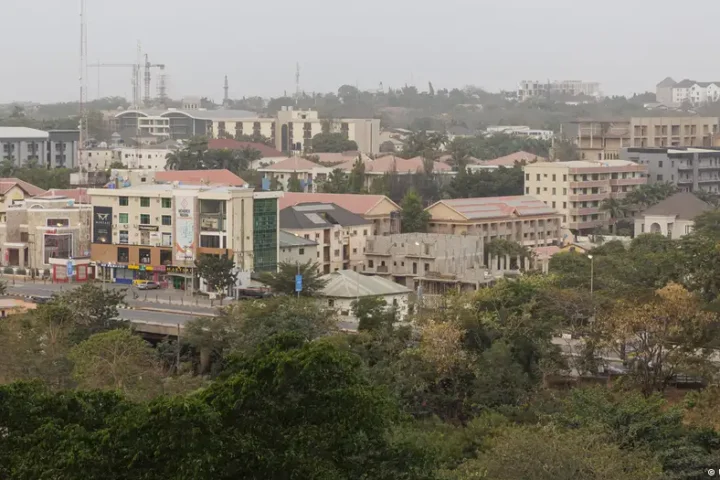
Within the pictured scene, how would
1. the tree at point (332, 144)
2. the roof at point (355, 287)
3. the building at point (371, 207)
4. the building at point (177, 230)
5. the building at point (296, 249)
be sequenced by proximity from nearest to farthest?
1. the roof at point (355, 287)
2. the building at point (177, 230)
3. the building at point (296, 249)
4. the building at point (371, 207)
5. the tree at point (332, 144)

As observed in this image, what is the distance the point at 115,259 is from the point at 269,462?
2487 cm

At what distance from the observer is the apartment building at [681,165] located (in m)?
56.9

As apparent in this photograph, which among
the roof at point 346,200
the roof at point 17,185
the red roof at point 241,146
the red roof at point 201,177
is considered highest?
the red roof at point 241,146

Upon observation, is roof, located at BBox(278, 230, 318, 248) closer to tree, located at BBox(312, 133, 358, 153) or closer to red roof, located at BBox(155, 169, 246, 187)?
red roof, located at BBox(155, 169, 246, 187)

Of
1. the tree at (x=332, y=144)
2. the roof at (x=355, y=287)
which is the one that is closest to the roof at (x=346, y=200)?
the roof at (x=355, y=287)

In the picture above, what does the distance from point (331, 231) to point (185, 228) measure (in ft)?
14.3

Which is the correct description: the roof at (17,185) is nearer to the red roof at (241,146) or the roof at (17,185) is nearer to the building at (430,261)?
the building at (430,261)

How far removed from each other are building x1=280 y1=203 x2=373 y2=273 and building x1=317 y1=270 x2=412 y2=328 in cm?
489

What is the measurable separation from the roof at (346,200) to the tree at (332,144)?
3092 cm

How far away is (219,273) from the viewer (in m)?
35.1

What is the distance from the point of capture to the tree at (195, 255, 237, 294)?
35.1m

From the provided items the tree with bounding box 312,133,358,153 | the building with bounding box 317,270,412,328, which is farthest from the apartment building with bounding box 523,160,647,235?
the tree with bounding box 312,133,358,153

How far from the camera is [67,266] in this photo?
129 feet

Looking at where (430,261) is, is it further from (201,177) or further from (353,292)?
(201,177)
